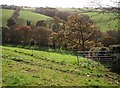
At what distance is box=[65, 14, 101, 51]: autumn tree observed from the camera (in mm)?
51406

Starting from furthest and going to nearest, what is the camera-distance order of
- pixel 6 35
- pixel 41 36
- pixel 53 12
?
1. pixel 53 12
2. pixel 41 36
3. pixel 6 35

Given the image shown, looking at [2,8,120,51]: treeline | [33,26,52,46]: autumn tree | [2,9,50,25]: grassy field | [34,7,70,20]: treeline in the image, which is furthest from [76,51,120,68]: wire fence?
[2,9,50,25]: grassy field

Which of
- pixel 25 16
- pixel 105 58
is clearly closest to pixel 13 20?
pixel 25 16

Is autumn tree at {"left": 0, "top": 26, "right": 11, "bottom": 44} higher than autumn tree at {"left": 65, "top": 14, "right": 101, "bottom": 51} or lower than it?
lower

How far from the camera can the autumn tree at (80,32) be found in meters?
51.4

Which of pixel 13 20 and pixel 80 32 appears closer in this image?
pixel 80 32

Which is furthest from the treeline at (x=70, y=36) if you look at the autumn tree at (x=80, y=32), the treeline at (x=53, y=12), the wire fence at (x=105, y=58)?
the treeline at (x=53, y=12)

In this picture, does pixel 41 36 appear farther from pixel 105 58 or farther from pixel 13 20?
pixel 105 58

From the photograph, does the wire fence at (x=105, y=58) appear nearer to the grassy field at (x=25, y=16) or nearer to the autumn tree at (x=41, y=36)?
the autumn tree at (x=41, y=36)

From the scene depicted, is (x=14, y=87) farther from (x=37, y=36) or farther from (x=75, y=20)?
(x=37, y=36)

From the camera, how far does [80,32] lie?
52.8 meters

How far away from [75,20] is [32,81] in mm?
37303

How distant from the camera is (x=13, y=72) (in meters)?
16.1

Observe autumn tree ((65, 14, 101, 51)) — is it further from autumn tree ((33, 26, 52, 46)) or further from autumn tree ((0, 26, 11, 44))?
autumn tree ((0, 26, 11, 44))
